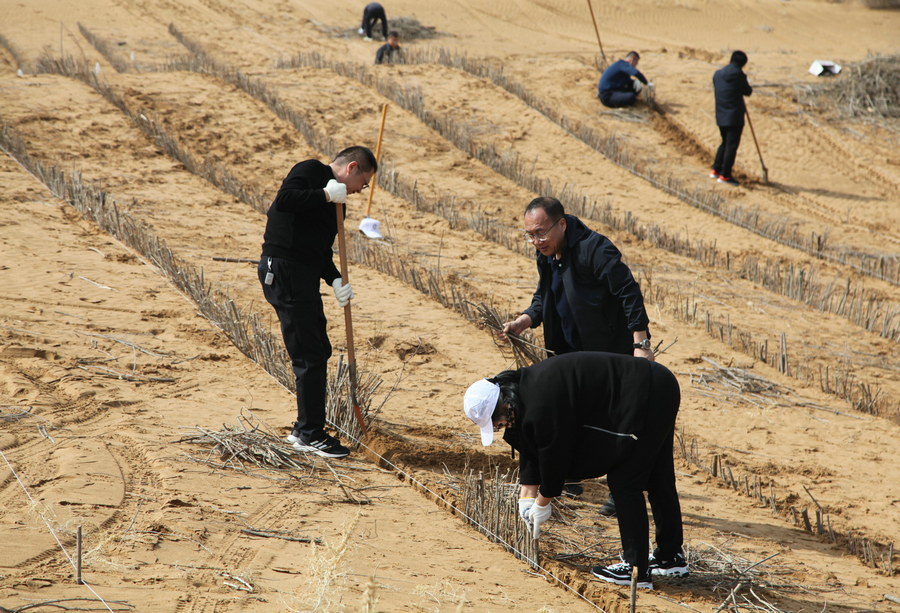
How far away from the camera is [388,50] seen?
16.3 metres

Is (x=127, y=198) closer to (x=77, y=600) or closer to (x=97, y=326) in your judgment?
(x=97, y=326)

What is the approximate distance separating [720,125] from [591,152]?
2.04 m

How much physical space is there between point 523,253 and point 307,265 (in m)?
4.99

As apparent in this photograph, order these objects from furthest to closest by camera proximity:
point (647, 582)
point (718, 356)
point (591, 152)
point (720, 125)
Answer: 1. point (591, 152)
2. point (720, 125)
3. point (718, 356)
4. point (647, 582)

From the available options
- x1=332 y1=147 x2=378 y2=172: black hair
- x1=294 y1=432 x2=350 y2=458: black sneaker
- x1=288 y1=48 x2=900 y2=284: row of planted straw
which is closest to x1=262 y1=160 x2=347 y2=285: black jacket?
x1=332 y1=147 x2=378 y2=172: black hair

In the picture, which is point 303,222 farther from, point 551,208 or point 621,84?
point 621,84

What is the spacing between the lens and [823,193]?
12.3m

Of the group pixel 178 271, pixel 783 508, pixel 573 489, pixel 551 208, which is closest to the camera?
pixel 551 208

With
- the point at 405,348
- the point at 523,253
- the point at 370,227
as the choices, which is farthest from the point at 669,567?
the point at 370,227

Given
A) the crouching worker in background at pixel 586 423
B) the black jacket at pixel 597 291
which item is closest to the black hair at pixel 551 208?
the black jacket at pixel 597 291

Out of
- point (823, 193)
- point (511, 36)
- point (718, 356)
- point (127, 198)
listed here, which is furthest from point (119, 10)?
point (718, 356)

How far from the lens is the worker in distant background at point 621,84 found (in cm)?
1391

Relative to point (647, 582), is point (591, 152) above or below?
above

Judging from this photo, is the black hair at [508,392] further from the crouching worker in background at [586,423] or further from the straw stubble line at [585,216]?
the straw stubble line at [585,216]
